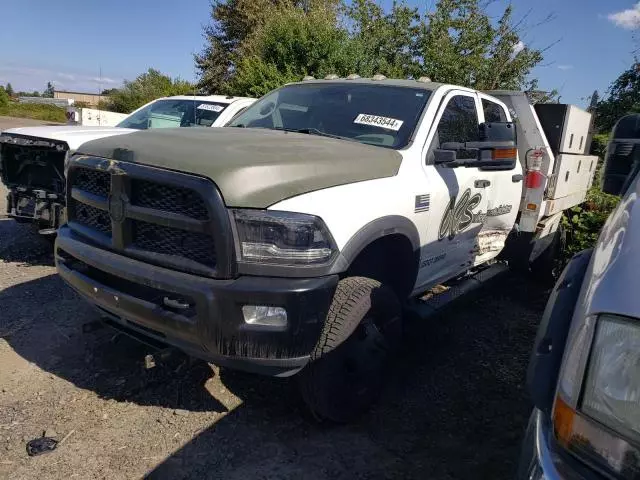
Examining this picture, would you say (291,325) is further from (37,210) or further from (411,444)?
(37,210)

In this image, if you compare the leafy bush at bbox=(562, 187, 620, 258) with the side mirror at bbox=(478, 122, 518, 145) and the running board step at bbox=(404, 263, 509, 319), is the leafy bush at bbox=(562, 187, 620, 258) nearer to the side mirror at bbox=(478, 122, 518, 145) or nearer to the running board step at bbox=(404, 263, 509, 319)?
the running board step at bbox=(404, 263, 509, 319)

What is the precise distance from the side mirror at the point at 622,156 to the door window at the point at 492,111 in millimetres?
2030

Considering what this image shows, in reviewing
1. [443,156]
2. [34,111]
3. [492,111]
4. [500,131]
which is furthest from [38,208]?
[34,111]

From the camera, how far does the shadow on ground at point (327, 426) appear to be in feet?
9.04

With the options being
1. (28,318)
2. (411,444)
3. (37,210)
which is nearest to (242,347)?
(411,444)

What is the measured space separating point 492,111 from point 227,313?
11.8ft

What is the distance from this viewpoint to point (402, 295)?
139 inches

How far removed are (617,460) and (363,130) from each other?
2708 millimetres

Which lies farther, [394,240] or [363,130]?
[363,130]

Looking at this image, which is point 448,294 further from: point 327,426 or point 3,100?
point 3,100

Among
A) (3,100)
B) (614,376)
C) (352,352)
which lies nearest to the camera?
(614,376)

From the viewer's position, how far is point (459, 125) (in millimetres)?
4047

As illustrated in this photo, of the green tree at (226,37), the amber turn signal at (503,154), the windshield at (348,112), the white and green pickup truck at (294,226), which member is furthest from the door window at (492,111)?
the green tree at (226,37)

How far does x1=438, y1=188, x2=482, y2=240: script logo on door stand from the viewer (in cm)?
370
